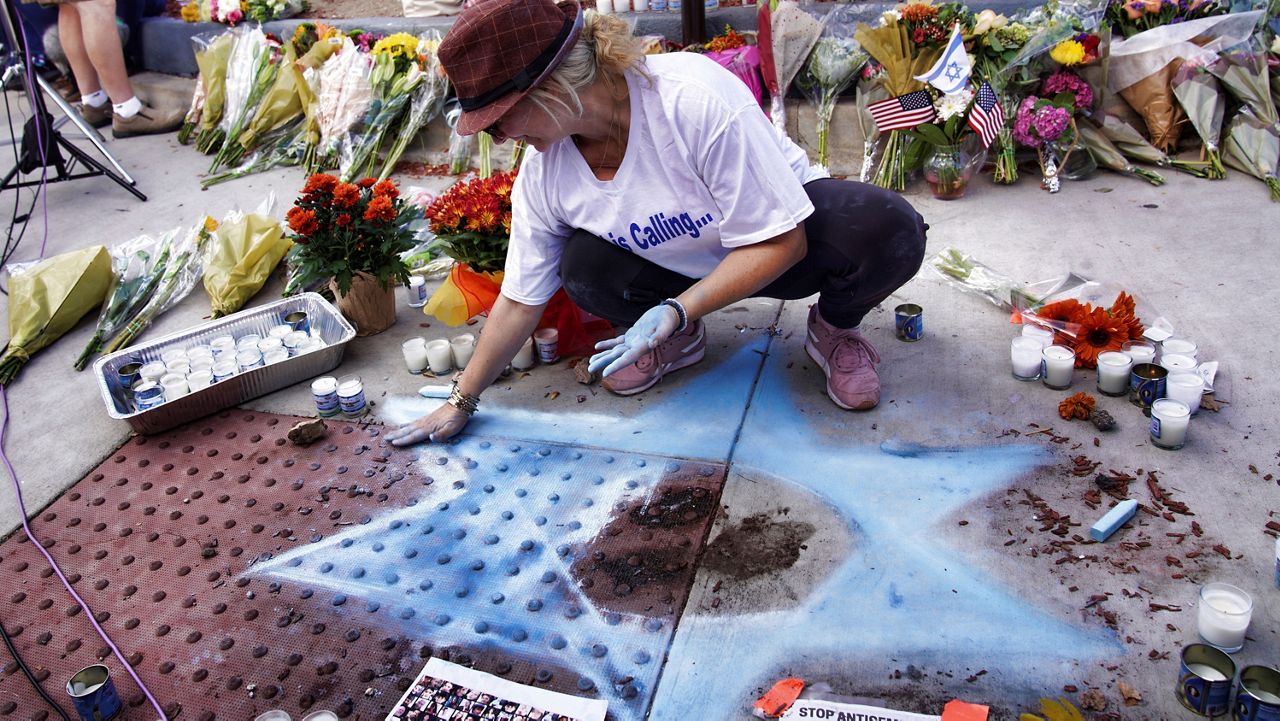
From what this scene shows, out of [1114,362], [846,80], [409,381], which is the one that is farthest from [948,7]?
[409,381]

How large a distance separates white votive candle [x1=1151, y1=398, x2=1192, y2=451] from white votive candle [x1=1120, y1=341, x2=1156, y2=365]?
0.96ft

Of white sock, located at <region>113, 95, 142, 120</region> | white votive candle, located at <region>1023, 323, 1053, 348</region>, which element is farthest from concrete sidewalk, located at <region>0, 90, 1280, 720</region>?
white sock, located at <region>113, 95, 142, 120</region>

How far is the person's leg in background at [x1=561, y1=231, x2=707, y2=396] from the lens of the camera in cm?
273

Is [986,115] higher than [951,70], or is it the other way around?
[951,70]

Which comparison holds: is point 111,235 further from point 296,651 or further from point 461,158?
point 296,651

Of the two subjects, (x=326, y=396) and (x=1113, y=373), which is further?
(x=326, y=396)

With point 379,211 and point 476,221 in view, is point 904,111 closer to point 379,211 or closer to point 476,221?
point 476,221

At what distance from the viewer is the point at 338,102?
5.50 metres

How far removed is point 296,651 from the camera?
7.13ft

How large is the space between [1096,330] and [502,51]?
203cm

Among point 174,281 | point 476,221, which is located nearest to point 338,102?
point 174,281

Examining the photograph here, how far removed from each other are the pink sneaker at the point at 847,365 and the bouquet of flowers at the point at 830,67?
6.87 feet

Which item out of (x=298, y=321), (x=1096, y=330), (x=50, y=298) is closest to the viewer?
(x=1096, y=330)

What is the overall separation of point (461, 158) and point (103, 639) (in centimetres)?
357
